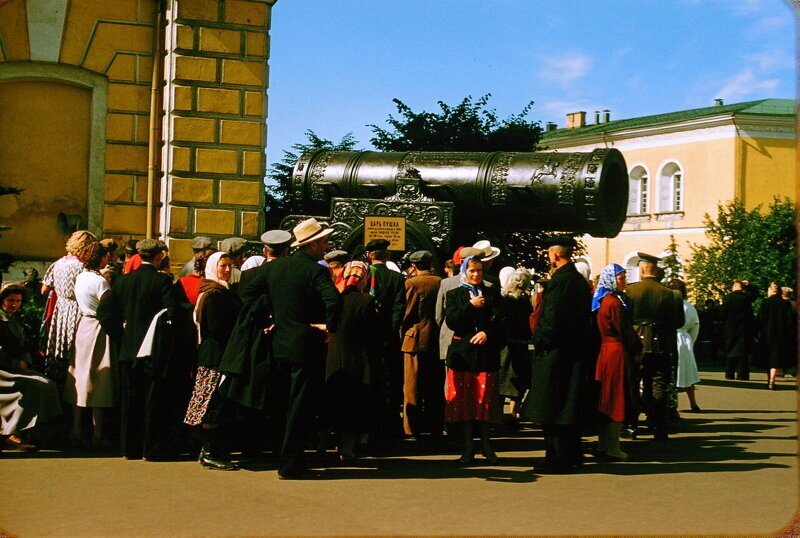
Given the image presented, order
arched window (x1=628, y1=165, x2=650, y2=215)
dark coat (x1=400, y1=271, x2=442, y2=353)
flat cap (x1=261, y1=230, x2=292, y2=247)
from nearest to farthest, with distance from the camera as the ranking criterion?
flat cap (x1=261, y1=230, x2=292, y2=247), dark coat (x1=400, y1=271, x2=442, y2=353), arched window (x1=628, y1=165, x2=650, y2=215)

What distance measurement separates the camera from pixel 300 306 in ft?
27.0

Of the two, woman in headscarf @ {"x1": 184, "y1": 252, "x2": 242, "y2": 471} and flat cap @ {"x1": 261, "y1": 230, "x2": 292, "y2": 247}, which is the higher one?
flat cap @ {"x1": 261, "y1": 230, "x2": 292, "y2": 247}

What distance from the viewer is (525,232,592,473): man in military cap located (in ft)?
28.9

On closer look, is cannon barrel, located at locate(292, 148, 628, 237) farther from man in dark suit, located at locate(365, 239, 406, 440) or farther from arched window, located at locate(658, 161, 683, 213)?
arched window, located at locate(658, 161, 683, 213)

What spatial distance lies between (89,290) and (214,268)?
1.30 metres

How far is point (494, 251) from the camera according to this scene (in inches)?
415

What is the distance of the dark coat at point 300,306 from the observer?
815 centimetres

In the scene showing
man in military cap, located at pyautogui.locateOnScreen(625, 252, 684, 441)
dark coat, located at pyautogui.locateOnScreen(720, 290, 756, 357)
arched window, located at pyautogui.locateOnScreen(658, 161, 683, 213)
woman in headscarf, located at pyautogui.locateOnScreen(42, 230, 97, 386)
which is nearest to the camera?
woman in headscarf, located at pyautogui.locateOnScreen(42, 230, 97, 386)

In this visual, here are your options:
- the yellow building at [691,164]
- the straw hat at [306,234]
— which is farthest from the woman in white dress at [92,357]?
the yellow building at [691,164]

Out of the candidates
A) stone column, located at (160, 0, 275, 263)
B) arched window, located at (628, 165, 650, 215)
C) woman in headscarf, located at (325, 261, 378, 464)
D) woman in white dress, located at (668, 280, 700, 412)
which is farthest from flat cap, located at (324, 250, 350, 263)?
arched window, located at (628, 165, 650, 215)

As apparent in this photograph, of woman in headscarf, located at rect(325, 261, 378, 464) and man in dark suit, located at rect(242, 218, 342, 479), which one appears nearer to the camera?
man in dark suit, located at rect(242, 218, 342, 479)

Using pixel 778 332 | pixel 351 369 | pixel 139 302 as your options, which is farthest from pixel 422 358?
pixel 778 332

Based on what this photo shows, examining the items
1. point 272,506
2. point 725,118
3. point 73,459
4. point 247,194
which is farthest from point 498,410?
point 725,118

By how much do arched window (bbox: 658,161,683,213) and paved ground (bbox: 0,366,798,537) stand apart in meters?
38.0
